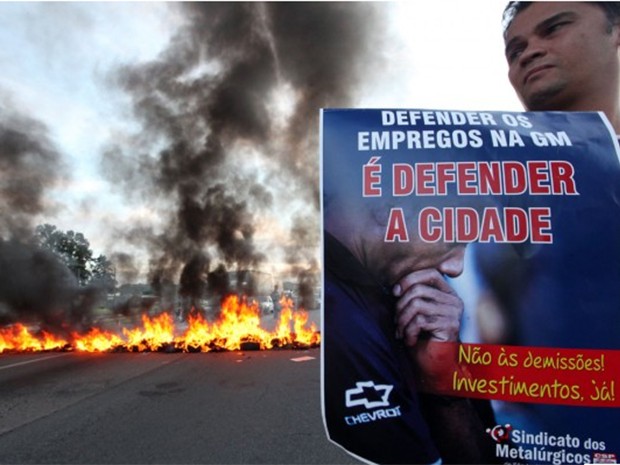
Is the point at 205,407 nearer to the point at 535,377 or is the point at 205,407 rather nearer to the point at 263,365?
the point at 263,365

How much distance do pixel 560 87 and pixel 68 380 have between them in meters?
8.38

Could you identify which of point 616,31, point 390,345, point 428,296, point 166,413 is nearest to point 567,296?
point 428,296

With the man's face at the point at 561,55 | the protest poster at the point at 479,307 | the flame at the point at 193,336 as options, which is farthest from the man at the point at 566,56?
the flame at the point at 193,336

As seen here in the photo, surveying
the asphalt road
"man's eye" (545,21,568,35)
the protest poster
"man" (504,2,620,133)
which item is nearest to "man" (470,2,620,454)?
the protest poster

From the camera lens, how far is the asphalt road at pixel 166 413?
3.94 metres

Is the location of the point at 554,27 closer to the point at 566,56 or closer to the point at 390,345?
the point at 566,56

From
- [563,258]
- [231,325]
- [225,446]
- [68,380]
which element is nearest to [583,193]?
[563,258]

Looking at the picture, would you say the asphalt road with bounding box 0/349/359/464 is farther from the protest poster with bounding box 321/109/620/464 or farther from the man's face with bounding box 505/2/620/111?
the man's face with bounding box 505/2/620/111

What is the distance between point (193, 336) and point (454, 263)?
34.5ft

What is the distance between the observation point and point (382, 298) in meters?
1.52

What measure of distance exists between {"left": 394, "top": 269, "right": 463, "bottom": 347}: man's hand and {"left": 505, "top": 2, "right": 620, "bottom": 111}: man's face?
1.46 metres

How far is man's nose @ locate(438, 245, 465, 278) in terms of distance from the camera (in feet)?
4.95

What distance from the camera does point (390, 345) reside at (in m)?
1.52

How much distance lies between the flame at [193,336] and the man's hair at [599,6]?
356 inches
